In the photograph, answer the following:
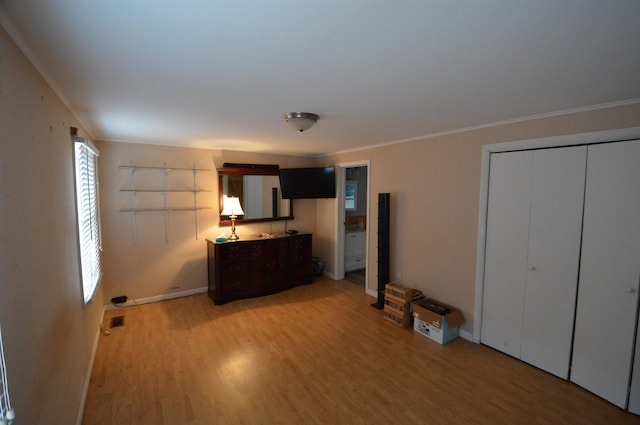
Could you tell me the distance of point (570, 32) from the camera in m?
1.24

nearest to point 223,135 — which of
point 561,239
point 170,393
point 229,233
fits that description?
point 229,233

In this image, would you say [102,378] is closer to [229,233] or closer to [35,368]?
[35,368]

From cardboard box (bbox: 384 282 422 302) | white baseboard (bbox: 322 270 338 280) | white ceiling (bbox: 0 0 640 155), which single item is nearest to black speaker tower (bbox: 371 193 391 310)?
cardboard box (bbox: 384 282 422 302)

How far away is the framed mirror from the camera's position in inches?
182

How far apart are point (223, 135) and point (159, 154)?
1247 mm

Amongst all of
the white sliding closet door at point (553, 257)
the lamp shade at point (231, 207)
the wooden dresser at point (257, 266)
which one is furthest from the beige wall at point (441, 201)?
the lamp shade at point (231, 207)

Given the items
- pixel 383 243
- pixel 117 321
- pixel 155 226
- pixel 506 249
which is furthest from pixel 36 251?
pixel 506 249

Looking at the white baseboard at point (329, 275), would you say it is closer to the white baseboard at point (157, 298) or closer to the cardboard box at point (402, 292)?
the cardboard box at point (402, 292)

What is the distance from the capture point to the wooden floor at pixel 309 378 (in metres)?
2.16

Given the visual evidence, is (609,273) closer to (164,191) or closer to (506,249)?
(506,249)

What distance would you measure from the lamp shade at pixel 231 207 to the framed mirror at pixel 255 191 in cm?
22

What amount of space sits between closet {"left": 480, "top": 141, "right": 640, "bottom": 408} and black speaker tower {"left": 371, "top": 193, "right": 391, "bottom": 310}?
4.20ft

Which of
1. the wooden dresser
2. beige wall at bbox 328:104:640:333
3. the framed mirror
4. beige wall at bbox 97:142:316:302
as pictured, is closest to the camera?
beige wall at bbox 328:104:640:333

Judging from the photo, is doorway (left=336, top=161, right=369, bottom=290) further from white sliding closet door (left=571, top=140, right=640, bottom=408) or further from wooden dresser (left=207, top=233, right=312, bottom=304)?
white sliding closet door (left=571, top=140, right=640, bottom=408)
